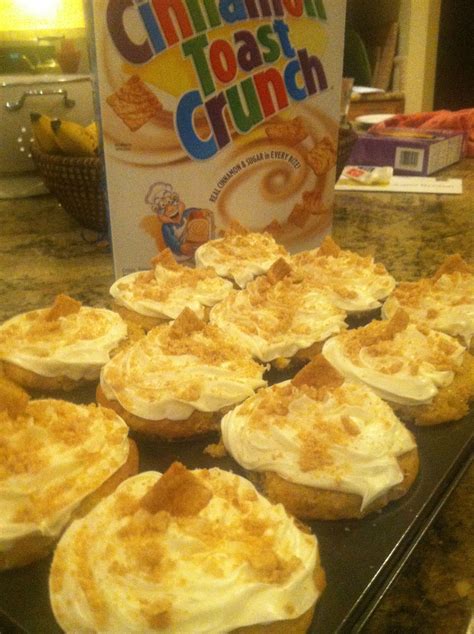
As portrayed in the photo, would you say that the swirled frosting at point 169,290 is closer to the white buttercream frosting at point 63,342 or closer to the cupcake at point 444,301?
the white buttercream frosting at point 63,342

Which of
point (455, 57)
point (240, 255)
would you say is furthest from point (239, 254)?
point (455, 57)

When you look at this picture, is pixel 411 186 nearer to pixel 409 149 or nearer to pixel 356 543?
pixel 409 149

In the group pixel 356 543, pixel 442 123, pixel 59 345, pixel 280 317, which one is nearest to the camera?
pixel 356 543

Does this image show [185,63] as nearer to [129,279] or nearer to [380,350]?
[129,279]

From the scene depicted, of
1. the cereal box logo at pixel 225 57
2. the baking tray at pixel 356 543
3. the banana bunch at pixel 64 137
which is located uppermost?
the cereal box logo at pixel 225 57

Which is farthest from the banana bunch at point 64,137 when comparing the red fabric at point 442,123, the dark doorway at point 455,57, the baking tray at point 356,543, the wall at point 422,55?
the dark doorway at point 455,57

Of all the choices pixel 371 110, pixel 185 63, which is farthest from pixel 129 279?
pixel 371 110
